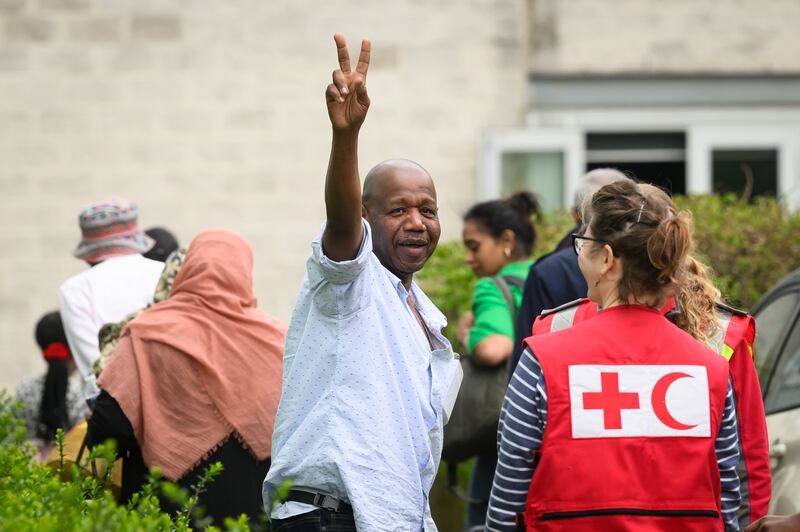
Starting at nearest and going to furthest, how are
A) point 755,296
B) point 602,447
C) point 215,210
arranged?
point 602,447 → point 755,296 → point 215,210

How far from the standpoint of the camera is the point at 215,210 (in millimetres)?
10789

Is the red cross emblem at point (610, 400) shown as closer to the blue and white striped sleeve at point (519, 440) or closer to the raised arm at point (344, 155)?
the blue and white striped sleeve at point (519, 440)

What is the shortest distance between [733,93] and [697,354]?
8.37 metres

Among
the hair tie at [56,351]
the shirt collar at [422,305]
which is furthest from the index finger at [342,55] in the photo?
the hair tie at [56,351]

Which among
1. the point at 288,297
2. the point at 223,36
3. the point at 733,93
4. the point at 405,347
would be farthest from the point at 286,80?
the point at 405,347

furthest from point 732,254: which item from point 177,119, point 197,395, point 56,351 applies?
point 177,119

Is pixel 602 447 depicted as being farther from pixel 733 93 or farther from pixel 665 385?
pixel 733 93

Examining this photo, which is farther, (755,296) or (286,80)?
(286,80)

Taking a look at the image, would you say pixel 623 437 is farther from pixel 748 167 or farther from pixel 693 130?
pixel 748 167

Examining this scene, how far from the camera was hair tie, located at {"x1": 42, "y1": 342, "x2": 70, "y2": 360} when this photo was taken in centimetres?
715

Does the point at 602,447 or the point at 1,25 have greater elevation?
the point at 1,25

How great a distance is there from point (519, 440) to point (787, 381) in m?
2.15

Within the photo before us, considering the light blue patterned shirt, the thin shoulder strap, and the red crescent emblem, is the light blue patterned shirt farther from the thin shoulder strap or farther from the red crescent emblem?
the thin shoulder strap

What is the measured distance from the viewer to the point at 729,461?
332cm
